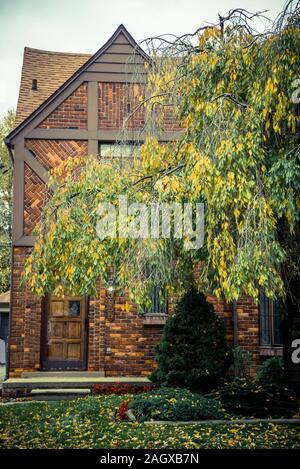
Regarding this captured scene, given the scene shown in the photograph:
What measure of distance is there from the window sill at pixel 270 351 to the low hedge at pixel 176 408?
3896mm

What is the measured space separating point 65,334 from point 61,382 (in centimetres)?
135

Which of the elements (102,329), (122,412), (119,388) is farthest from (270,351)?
(122,412)

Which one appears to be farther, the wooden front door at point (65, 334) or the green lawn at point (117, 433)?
the wooden front door at point (65, 334)

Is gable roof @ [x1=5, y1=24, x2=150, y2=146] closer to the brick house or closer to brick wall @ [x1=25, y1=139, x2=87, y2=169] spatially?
the brick house

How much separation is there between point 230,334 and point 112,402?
393cm

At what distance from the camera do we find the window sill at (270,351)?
11.5 meters

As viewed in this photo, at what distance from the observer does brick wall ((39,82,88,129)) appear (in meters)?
12.4

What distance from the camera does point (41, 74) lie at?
14.5 m

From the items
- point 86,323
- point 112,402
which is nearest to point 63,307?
point 86,323

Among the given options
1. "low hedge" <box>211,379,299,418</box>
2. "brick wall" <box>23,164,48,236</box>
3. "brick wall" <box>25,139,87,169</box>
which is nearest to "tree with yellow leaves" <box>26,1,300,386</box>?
"low hedge" <box>211,379,299,418</box>

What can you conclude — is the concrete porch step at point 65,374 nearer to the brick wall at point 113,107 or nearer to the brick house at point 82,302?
the brick house at point 82,302

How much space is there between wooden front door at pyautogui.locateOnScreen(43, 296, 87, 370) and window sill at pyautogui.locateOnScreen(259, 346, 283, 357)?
3.94 m

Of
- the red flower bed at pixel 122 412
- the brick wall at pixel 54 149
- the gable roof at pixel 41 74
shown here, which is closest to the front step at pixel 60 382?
the red flower bed at pixel 122 412

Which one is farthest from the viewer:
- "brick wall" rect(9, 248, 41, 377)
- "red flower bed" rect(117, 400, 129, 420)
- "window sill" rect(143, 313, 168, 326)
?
"window sill" rect(143, 313, 168, 326)
